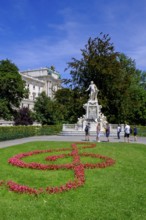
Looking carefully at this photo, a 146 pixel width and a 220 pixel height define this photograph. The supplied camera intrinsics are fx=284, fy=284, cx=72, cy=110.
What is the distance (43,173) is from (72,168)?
134 cm

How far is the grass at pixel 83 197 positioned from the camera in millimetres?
6602

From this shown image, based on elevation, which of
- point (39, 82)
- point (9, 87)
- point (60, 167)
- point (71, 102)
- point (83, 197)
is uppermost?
point (39, 82)

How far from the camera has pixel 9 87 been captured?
179ft

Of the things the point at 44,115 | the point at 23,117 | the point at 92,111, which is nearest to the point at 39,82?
the point at 44,115

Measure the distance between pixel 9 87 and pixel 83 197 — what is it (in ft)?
160

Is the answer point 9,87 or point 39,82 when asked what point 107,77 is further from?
point 39,82

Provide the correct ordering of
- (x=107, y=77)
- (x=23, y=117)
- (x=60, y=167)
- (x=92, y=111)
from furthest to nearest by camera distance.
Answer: (x=23, y=117) < (x=107, y=77) < (x=92, y=111) < (x=60, y=167)

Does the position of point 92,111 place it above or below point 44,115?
below

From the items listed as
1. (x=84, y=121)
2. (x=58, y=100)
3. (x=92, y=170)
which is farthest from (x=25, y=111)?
(x=92, y=170)

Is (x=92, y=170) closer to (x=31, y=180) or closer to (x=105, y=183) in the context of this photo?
(x=105, y=183)

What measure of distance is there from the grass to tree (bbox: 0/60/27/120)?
42.7 meters

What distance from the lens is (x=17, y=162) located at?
12.7 m

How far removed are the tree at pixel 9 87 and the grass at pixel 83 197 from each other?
42.7m

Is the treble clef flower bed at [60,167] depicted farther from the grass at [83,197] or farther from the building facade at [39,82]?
the building facade at [39,82]
